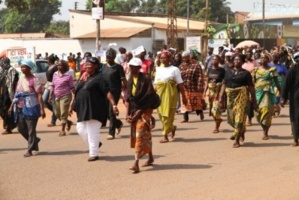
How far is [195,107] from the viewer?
537 inches

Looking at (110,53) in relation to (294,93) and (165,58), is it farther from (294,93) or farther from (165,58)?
(294,93)

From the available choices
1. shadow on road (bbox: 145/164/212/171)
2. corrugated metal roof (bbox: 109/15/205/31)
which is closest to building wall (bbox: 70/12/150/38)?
corrugated metal roof (bbox: 109/15/205/31)

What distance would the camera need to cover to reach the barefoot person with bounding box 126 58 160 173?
815 cm

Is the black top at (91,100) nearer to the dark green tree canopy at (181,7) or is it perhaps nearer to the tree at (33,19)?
the dark green tree canopy at (181,7)

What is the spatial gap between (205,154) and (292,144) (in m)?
1.82

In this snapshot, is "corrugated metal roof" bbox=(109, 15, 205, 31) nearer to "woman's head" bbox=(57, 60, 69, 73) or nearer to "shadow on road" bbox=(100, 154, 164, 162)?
"woman's head" bbox=(57, 60, 69, 73)

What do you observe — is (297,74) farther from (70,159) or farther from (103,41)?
(103,41)

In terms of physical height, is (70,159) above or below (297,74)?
below

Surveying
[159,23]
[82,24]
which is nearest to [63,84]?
[159,23]

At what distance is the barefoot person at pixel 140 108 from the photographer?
8.15m

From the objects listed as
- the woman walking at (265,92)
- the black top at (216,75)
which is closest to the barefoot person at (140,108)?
the woman walking at (265,92)

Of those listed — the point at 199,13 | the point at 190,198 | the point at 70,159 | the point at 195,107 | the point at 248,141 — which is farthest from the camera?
the point at 199,13

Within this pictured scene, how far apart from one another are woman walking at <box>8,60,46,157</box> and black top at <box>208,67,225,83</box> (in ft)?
13.5

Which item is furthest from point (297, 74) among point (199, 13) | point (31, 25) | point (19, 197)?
point (31, 25)
